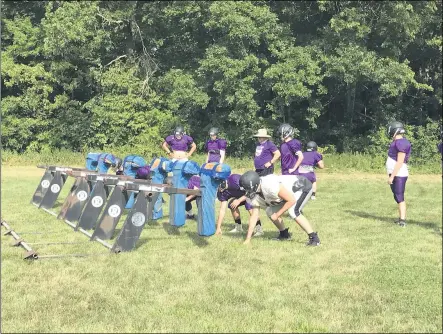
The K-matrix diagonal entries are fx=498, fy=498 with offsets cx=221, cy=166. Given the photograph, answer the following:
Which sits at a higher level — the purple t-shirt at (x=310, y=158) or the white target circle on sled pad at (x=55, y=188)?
the purple t-shirt at (x=310, y=158)

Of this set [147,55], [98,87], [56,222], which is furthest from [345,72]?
[56,222]

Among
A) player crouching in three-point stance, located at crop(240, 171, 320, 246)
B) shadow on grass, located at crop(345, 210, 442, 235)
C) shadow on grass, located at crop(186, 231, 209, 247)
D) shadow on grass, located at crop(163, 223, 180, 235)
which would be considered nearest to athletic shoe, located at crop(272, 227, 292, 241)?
player crouching in three-point stance, located at crop(240, 171, 320, 246)

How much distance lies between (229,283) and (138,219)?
2.05 meters

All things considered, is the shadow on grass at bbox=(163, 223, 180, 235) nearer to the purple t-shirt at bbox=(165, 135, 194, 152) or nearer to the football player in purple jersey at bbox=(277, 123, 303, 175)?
the football player in purple jersey at bbox=(277, 123, 303, 175)

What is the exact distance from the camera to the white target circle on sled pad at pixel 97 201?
8784mm

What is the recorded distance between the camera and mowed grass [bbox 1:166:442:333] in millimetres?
4762

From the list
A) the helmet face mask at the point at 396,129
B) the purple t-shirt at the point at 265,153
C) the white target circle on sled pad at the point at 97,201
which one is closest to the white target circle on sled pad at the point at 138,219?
the white target circle on sled pad at the point at 97,201

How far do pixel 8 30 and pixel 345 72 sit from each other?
1935 cm

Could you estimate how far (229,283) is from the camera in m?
5.92

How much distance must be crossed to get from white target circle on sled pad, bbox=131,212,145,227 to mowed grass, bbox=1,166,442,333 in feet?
1.39

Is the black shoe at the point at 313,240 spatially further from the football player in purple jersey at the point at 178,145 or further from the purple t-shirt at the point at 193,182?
the football player in purple jersey at the point at 178,145

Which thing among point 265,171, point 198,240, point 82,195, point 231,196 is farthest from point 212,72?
point 198,240

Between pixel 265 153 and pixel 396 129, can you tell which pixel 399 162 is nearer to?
pixel 396 129

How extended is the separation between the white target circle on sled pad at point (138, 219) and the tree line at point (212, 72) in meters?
18.8
